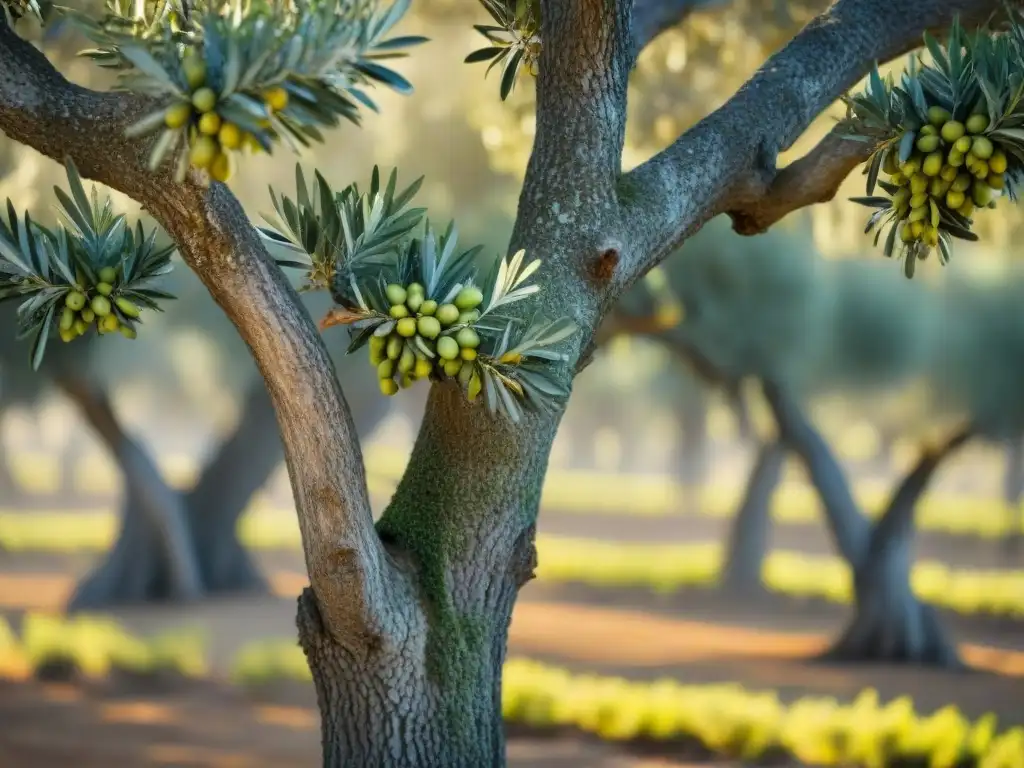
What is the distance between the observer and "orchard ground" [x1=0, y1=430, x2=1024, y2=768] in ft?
25.8

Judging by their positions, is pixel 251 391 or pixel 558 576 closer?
pixel 251 391

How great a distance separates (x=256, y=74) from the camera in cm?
233

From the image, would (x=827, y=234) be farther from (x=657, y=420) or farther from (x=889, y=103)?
(x=657, y=420)

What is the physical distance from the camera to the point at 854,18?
4012 millimetres

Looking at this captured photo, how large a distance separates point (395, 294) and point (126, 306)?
0.79 meters

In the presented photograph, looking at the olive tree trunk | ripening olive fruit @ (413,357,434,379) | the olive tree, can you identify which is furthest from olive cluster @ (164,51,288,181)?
the olive tree trunk

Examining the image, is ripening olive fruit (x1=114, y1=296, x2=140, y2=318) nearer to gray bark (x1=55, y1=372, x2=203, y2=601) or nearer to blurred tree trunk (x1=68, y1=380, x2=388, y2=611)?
gray bark (x1=55, y1=372, x2=203, y2=601)

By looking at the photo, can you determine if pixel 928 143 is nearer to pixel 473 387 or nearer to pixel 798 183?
pixel 798 183

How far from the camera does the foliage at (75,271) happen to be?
311 centimetres

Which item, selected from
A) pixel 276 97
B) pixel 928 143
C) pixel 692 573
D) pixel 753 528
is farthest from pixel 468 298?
pixel 692 573

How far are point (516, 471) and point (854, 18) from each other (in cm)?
191

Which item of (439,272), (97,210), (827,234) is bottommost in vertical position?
(439,272)

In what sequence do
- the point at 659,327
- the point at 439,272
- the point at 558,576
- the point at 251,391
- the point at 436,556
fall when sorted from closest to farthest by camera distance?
the point at 439,272, the point at 436,556, the point at 659,327, the point at 251,391, the point at 558,576

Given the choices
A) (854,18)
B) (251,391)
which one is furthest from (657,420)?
(854,18)
